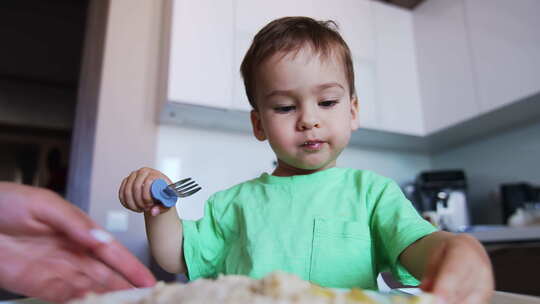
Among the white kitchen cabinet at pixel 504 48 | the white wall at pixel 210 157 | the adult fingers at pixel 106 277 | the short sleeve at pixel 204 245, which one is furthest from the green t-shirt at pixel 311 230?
the white kitchen cabinet at pixel 504 48

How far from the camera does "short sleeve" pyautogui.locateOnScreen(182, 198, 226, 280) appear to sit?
73 cm

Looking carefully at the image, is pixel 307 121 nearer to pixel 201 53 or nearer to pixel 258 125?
pixel 258 125

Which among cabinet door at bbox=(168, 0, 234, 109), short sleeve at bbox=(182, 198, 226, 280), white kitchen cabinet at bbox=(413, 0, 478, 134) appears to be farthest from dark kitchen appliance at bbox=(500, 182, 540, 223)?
short sleeve at bbox=(182, 198, 226, 280)

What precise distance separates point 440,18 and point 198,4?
1431mm

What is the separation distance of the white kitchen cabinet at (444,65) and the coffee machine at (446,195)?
0.97ft

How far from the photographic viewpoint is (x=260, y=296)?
1.13 feet

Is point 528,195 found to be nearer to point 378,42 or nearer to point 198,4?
point 378,42

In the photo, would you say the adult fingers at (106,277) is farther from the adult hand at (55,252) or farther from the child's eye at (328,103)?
A: the child's eye at (328,103)

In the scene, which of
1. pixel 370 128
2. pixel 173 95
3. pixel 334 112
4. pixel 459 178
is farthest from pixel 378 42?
pixel 334 112

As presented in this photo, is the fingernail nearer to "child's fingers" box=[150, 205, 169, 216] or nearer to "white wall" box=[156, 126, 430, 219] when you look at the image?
"child's fingers" box=[150, 205, 169, 216]

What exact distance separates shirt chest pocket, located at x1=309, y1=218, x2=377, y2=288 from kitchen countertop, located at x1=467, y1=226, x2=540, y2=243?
1.22m

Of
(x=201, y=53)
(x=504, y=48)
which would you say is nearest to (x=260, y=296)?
(x=201, y=53)

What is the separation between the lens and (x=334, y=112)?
0.75 m

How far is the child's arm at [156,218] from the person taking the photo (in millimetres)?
628
